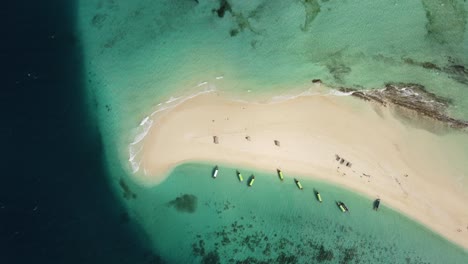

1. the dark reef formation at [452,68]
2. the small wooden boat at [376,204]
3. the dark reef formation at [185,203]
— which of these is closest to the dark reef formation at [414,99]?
the dark reef formation at [452,68]

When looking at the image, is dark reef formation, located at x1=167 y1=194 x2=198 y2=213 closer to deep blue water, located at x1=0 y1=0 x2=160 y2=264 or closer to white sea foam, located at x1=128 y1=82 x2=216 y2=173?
deep blue water, located at x1=0 y1=0 x2=160 y2=264

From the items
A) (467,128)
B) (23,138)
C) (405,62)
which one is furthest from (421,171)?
(23,138)

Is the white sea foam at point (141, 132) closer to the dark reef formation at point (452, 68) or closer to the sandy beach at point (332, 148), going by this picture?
the sandy beach at point (332, 148)

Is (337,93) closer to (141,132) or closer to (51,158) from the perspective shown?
(141,132)

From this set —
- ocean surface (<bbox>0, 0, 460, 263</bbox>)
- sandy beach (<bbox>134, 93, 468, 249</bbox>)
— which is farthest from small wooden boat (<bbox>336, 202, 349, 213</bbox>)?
ocean surface (<bbox>0, 0, 460, 263</bbox>)

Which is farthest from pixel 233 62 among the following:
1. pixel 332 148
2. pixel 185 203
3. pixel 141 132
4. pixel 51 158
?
pixel 51 158

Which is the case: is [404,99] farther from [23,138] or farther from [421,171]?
[23,138]
